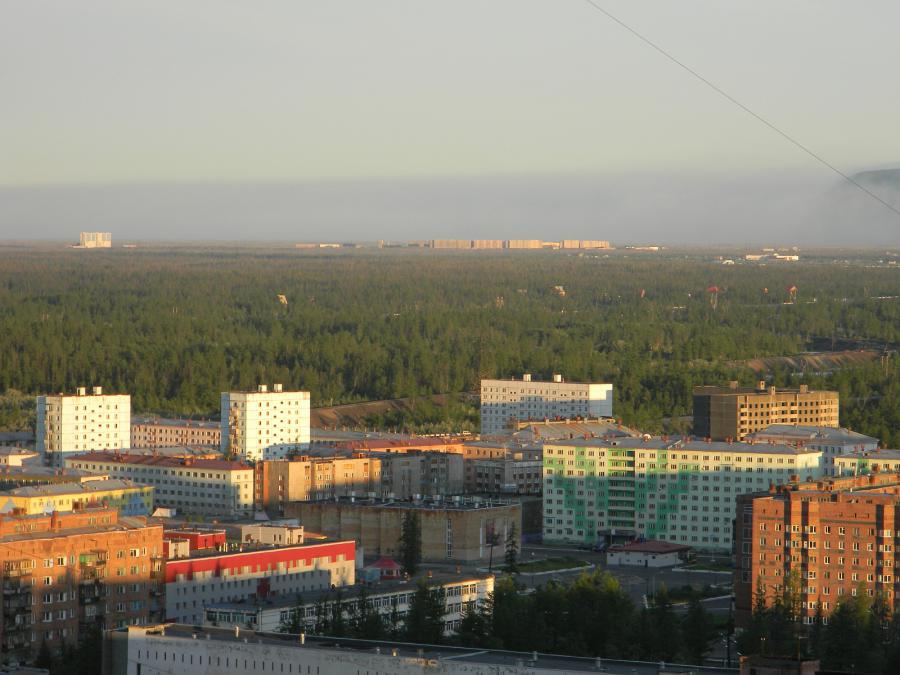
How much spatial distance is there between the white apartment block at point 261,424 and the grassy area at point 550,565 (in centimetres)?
1547

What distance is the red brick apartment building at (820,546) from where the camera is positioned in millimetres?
41062

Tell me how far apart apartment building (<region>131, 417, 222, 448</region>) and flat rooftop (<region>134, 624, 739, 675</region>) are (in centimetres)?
3701

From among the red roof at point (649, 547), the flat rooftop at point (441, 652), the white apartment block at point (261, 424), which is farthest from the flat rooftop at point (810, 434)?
the flat rooftop at point (441, 652)

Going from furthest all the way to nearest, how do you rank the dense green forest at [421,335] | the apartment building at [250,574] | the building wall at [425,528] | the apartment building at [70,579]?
the dense green forest at [421,335]
the building wall at [425,528]
the apartment building at [250,574]
the apartment building at [70,579]

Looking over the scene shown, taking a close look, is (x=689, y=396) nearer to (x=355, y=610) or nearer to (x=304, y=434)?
(x=304, y=434)

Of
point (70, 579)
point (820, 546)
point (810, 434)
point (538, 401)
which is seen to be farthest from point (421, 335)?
point (70, 579)

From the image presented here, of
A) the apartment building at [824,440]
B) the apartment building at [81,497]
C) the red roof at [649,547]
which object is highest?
the apartment building at [824,440]

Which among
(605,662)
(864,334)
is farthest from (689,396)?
(605,662)

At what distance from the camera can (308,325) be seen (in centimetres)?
12256

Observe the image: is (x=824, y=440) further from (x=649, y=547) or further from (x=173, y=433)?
(x=173, y=433)

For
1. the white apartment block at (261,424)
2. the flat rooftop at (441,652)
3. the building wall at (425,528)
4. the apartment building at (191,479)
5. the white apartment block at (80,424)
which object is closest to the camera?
the flat rooftop at (441,652)

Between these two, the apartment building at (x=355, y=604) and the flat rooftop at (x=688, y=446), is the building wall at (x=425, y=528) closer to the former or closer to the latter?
the flat rooftop at (x=688, y=446)

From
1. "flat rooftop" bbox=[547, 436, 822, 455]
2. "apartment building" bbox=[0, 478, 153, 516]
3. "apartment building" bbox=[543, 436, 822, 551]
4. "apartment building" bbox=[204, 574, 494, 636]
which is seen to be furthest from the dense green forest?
"apartment building" bbox=[204, 574, 494, 636]

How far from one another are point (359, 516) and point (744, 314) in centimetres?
9065
